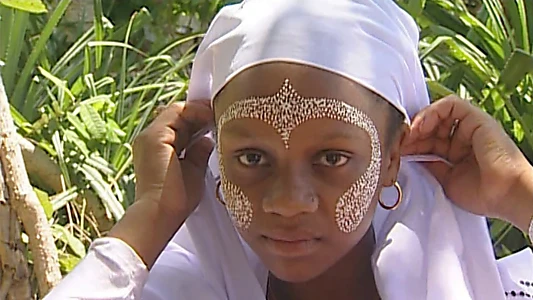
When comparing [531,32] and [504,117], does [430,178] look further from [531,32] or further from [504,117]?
[531,32]

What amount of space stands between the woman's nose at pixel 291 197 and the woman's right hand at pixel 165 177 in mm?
196

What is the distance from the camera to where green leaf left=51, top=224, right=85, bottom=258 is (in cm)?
180

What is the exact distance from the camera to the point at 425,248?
1120 millimetres

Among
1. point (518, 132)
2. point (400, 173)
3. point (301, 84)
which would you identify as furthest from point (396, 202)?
point (518, 132)

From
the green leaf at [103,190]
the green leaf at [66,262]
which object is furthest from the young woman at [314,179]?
the green leaf at [103,190]

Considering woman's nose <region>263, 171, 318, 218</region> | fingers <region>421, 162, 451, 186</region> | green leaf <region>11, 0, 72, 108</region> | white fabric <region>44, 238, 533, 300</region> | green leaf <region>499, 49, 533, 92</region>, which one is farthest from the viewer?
green leaf <region>11, 0, 72, 108</region>

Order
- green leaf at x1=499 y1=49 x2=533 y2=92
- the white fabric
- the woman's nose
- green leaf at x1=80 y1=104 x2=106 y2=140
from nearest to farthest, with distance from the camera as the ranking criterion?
1. the woman's nose
2. the white fabric
3. green leaf at x1=499 y1=49 x2=533 y2=92
4. green leaf at x1=80 y1=104 x2=106 y2=140

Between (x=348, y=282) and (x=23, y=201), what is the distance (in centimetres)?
56

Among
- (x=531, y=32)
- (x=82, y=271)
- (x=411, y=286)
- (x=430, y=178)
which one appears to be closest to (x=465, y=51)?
(x=531, y=32)

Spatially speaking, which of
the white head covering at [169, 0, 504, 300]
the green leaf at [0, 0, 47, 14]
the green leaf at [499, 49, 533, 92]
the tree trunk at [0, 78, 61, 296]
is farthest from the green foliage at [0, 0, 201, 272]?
the green leaf at [499, 49, 533, 92]

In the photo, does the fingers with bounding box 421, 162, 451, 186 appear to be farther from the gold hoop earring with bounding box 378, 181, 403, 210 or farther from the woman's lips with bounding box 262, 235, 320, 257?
the woman's lips with bounding box 262, 235, 320, 257

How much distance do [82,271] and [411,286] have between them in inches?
16.6

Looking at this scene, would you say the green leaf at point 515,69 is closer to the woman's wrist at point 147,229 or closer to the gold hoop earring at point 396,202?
the gold hoop earring at point 396,202

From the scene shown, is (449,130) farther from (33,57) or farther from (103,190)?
(33,57)
